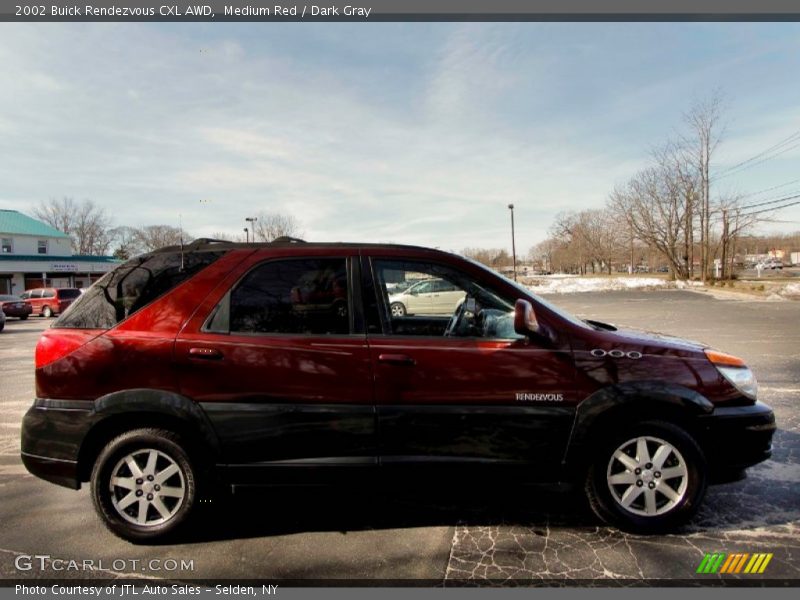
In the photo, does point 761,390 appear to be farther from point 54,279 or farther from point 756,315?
point 54,279

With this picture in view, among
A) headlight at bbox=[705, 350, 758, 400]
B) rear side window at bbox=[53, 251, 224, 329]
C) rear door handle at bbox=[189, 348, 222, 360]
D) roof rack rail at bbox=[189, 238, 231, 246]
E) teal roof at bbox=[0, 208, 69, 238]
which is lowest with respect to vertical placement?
headlight at bbox=[705, 350, 758, 400]

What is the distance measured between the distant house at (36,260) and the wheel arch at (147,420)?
52053 mm

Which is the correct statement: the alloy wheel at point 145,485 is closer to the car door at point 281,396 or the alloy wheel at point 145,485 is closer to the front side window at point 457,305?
the car door at point 281,396

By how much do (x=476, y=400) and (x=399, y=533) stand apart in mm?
1044

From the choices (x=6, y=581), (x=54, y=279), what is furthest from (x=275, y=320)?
(x=54, y=279)

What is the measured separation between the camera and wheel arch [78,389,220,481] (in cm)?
289

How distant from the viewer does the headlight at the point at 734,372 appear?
3.09 meters

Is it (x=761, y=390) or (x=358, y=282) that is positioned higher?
(x=358, y=282)

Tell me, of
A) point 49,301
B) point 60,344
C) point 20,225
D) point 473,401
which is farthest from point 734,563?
point 20,225

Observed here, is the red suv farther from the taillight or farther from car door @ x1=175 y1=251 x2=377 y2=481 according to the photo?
car door @ x1=175 y1=251 x2=377 y2=481

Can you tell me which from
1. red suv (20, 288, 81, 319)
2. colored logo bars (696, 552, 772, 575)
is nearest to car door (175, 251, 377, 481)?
colored logo bars (696, 552, 772, 575)

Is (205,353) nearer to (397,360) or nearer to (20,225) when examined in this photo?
(397,360)

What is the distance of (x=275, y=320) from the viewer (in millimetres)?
3041

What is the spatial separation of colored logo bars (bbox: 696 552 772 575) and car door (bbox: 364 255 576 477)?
96 centimetres
